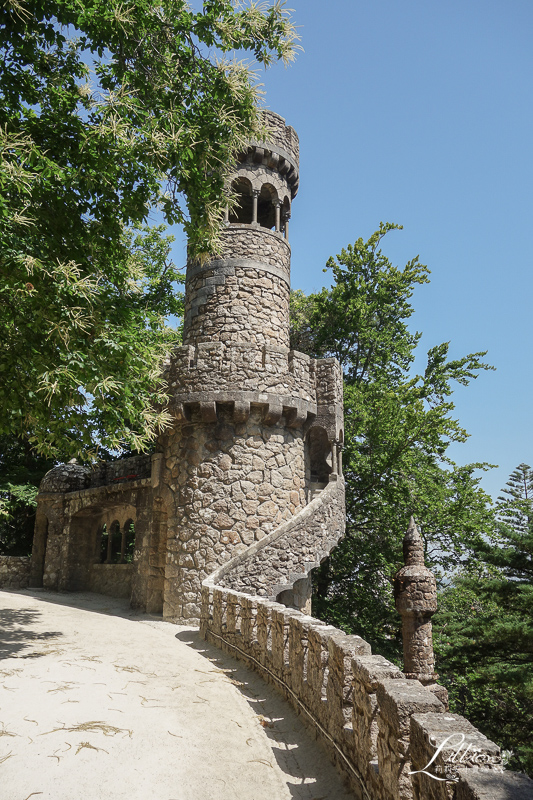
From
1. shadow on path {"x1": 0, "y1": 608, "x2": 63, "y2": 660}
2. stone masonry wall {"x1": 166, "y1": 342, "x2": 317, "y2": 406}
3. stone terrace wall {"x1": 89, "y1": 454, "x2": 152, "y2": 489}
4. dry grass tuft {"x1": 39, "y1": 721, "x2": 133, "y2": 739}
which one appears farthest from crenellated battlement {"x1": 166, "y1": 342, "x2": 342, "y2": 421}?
dry grass tuft {"x1": 39, "y1": 721, "x2": 133, "y2": 739}

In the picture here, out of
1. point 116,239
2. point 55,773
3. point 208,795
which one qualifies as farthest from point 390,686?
point 116,239

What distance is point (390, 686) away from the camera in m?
3.50

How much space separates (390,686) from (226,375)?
370 inches

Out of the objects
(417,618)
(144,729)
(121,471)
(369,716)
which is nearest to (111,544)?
(121,471)

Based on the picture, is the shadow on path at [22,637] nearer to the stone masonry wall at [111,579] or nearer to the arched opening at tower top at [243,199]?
the stone masonry wall at [111,579]

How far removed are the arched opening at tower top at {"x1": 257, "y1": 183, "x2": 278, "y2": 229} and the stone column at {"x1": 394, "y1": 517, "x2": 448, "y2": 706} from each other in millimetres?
8963

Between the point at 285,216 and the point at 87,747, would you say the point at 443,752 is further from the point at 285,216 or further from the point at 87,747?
the point at 285,216

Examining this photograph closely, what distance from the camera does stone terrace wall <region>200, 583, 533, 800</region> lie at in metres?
2.50

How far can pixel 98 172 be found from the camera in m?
7.80

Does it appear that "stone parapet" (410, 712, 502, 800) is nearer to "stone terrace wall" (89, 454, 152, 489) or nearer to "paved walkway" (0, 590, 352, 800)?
"paved walkway" (0, 590, 352, 800)

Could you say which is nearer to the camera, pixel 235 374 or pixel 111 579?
pixel 235 374

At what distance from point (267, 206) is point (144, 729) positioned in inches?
532

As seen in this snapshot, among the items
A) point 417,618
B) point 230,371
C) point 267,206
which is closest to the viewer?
point 417,618

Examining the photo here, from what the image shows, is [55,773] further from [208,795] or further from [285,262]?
[285,262]
